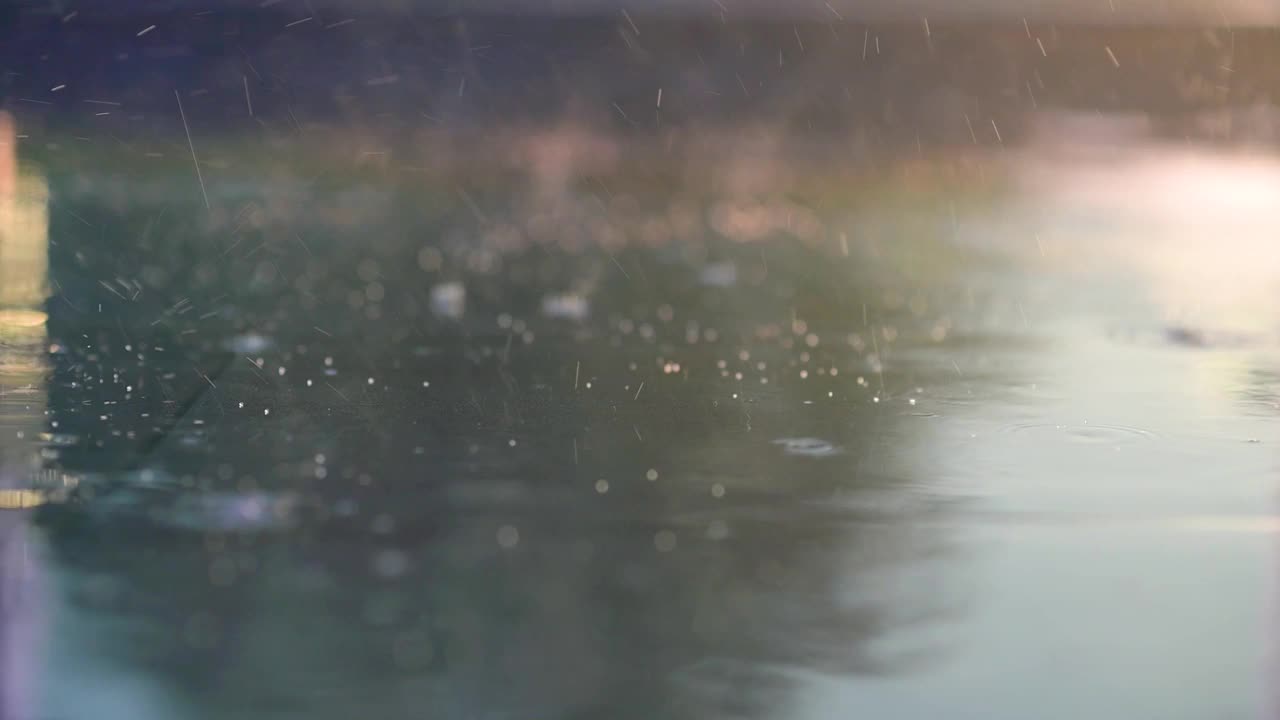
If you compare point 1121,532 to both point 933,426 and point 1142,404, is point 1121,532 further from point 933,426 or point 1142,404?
point 1142,404

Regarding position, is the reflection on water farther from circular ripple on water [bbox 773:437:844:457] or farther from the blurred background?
circular ripple on water [bbox 773:437:844:457]

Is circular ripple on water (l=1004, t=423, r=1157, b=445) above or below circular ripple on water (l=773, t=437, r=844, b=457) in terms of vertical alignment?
below

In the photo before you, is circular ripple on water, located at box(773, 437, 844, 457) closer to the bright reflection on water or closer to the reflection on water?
the bright reflection on water

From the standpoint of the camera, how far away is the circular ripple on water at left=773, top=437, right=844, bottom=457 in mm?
3861

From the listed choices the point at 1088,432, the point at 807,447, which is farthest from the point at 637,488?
the point at 1088,432

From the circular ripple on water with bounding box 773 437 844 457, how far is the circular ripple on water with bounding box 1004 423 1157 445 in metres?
0.52

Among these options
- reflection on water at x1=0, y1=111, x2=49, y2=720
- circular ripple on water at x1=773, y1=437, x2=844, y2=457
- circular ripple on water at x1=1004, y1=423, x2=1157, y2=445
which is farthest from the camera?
circular ripple on water at x1=1004, y1=423, x2=1157, y2=445

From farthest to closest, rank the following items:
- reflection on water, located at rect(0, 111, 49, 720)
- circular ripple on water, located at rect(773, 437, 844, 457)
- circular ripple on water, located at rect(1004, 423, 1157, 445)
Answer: circular ripple on water, located at rect(1004, 423, 1157, 445)
circular ripple on water, located at rect(773, 437, 844, 457)
reflection on water, located at rect(0, 111, 49, 720)

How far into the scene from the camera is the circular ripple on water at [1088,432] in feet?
13.5

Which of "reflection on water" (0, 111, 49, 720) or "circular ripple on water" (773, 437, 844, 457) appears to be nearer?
"reflection on water" (0, 111, 49, 720)

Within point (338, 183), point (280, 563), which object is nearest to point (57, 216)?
point (338, 183)

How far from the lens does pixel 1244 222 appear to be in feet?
34.1

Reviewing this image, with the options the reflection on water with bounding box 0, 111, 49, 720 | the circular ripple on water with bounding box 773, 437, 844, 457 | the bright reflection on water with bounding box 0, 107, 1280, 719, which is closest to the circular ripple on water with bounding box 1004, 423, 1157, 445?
the bright reflection on water with bounding box 0, 107, 1280, 719

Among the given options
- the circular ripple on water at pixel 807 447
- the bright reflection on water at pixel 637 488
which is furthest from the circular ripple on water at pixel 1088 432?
the circular ripple on water at pixel 807 447
